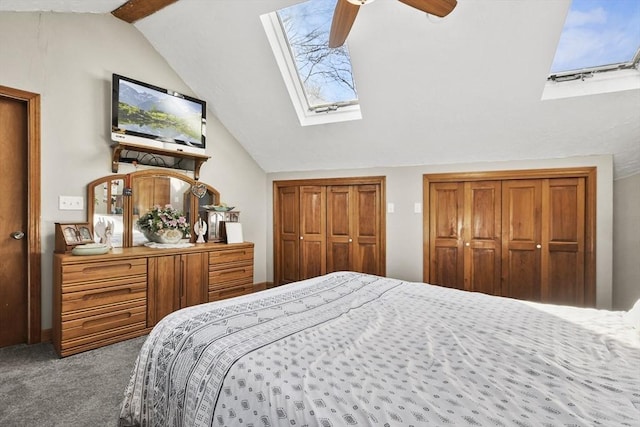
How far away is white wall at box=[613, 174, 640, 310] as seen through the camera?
301 centimetres

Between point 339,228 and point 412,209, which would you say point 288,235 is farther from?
point 412,209

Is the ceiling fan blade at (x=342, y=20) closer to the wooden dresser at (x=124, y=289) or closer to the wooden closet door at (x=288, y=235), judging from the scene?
the wooden dresser at (x=124, y=289)

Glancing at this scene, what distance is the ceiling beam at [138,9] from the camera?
2.99 meters

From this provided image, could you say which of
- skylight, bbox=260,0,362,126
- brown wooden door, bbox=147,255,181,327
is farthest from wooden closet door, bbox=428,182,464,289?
brown wooden door, bbox=147,255,181,327

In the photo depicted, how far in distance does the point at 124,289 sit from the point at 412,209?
10.2 feet

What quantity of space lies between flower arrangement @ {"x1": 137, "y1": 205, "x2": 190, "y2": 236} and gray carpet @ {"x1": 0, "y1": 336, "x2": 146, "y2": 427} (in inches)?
42.2

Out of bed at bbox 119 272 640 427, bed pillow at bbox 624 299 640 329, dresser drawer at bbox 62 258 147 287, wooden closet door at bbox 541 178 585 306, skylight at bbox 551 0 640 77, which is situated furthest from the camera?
wooden closet door at bbox 541 178 585 306

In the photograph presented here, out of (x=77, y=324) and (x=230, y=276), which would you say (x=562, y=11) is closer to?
(x=230, y=276)

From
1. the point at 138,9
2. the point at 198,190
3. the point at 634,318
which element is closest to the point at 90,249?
the point at 198,190

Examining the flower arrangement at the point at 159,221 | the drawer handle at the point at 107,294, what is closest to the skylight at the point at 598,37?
the flower arrangement at the point at 159,221

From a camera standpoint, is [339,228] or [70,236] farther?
[339,228]

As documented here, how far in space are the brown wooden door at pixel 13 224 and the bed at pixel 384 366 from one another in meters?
2.02

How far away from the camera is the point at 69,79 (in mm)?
2910

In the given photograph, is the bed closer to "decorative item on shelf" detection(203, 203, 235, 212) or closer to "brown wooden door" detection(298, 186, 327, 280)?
"decorative item on shelf" detection(203, 203, 235, 212)
